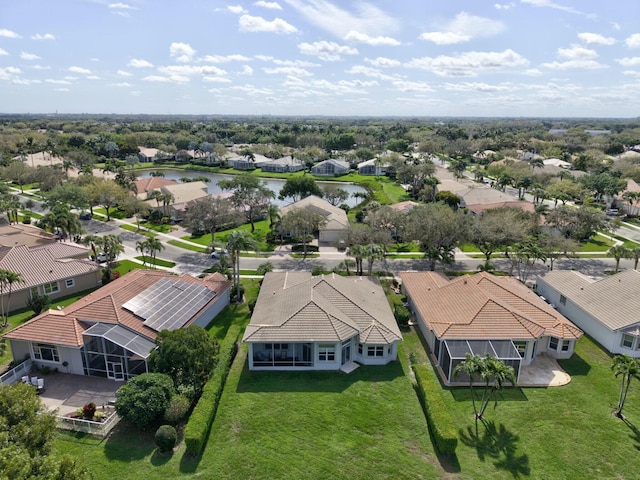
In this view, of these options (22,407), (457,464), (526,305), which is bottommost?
(457,464)

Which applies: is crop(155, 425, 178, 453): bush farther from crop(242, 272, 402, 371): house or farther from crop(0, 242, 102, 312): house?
crop(0, 242, 102, 312): house

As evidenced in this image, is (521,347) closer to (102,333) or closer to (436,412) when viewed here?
(436,412)

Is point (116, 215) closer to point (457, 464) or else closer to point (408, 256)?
point (408, 256)

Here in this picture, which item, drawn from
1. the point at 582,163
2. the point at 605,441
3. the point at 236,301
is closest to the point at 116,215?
the point at 236,301

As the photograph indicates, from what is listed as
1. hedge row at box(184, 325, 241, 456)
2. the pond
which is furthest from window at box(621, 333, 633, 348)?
the pond

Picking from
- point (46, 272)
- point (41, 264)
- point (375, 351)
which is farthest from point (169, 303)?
point (41, 264)
